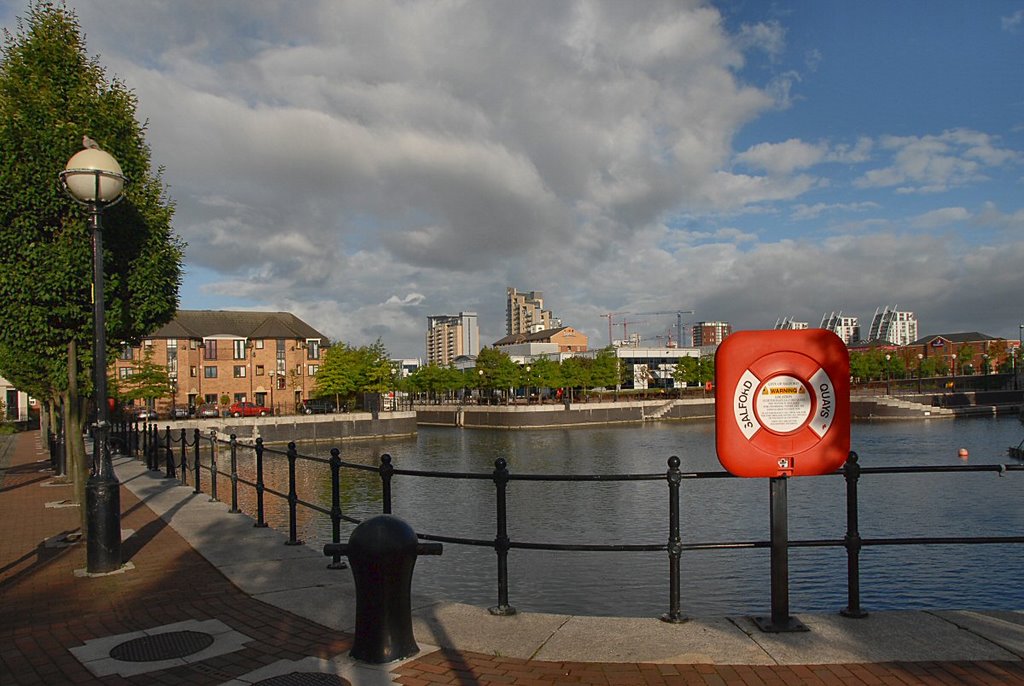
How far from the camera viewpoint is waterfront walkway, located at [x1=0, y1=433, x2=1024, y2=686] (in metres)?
4.59

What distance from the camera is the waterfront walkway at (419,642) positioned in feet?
15.0

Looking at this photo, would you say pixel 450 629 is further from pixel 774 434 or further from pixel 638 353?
pixel 638 353

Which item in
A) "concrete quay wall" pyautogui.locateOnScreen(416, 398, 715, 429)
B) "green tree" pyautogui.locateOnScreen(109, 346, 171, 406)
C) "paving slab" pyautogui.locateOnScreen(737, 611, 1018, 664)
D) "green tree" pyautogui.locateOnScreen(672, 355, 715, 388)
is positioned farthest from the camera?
"green tree" pyautogui.locateOnScreen(672, 355, 715, 388)

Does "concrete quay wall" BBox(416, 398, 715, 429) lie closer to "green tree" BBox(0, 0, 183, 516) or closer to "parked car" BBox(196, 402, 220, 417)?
"parked car" BBox(196, 402, 220, 417)

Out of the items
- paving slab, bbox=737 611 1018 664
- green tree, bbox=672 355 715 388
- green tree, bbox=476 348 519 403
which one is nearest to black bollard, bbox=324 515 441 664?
paving slab, bbox=737 611 1018 664

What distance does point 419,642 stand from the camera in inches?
207

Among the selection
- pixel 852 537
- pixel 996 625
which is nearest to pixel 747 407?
pixel 852 537

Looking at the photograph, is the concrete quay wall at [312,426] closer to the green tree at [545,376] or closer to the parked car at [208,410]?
the parked car at [208,410]

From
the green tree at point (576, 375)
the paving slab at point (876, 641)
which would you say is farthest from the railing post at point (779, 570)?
the green tree at point (576, 375)

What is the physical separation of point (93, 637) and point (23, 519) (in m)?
7.82

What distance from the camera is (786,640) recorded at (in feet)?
16.6

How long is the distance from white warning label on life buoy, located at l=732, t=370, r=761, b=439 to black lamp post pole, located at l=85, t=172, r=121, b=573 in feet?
20.8

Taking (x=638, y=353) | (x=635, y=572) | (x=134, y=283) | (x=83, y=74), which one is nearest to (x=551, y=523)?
(x=635, y=572)

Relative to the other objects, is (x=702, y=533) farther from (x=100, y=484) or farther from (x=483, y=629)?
(x=100, y=484)
